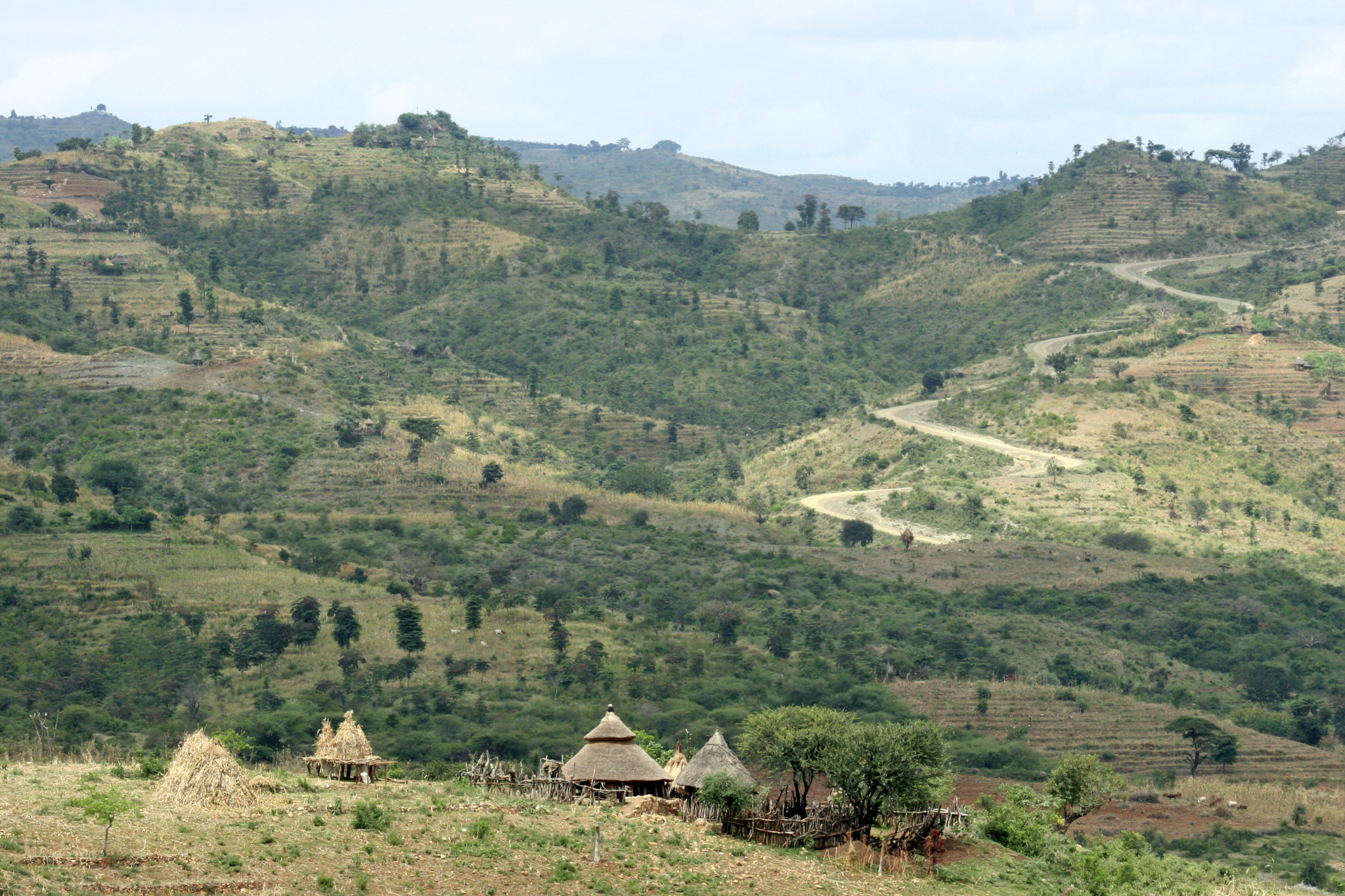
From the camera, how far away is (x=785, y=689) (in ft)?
247

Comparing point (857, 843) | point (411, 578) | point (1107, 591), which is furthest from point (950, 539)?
point (857, 843)

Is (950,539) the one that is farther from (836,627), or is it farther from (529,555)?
(529,555)

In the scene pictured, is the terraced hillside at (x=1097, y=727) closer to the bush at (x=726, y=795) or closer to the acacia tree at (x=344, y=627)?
the acacia tree at (x=344, y=627)

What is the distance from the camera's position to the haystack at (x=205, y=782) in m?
30.2

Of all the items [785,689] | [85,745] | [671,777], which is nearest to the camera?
[671,777]

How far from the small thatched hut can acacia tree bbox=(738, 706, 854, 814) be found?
2865 millimetres

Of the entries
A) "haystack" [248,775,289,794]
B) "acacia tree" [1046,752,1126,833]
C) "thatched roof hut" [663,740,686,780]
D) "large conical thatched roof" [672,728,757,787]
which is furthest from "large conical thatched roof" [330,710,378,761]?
"acacia tree" [1046,752,1126,833]

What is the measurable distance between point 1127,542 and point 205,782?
82658 millimetres

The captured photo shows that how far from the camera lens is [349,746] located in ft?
125

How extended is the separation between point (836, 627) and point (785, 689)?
13.7m

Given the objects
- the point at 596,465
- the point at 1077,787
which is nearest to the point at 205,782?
the point at 1077,787

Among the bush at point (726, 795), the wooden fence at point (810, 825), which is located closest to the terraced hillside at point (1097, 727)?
the wooden fence at point (810, 825)

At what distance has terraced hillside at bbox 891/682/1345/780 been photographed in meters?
70.6

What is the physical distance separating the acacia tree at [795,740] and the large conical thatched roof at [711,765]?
110 centimetres
